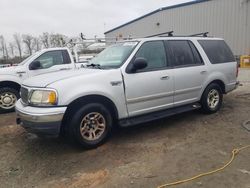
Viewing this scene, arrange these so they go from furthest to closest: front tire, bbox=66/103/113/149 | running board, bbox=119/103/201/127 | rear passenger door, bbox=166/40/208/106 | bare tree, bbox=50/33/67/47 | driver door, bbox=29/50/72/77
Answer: bare tree, bbox=50/33/67/47, driver door, bbox=29/50/72/77, rear passenger door, bbox=166/40/208/106, running board, bbox=119/103/201/127, front tire, bbox=66/103/113/149

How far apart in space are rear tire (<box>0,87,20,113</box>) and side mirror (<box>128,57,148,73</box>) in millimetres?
4354

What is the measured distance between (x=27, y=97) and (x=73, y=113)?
822 millimetres

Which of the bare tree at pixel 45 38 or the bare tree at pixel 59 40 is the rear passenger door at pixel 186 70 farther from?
Answer: the bare tree at pixel 45 38

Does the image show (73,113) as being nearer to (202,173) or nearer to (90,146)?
(90,146)

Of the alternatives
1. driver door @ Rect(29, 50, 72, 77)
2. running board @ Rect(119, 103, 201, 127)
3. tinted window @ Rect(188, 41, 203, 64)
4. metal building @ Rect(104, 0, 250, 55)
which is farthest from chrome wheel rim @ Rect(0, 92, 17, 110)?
metal building @ Rect(104, 0, 250, 55)

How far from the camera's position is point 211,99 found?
6383 mm

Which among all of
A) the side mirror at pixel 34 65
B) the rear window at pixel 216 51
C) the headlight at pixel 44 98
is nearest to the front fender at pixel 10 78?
the side mirror at pixel 34 65

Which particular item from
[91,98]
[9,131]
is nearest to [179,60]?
[91,98]

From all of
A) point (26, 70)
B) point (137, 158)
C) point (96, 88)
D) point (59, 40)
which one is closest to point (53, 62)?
point (26, 70)

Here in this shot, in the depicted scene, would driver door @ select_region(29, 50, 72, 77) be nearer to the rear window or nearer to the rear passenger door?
the rear passenger door

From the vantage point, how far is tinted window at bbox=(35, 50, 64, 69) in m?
8.21

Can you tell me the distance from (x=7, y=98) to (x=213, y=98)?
5509 mm

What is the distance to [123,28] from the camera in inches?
1364

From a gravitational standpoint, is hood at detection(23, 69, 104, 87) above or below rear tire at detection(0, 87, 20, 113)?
above
